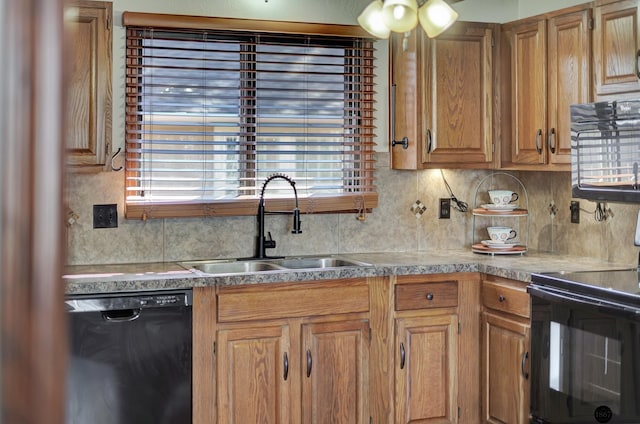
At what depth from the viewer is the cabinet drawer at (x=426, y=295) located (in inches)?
132

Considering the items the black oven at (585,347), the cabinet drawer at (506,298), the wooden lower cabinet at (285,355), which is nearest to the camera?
the black oven at (585,347)

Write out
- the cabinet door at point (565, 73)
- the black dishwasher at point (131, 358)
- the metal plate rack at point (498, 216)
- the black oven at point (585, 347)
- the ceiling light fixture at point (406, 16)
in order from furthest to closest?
the metal plate rack at point (498, 216), the cabinet door at point (565, 73), the black dishwasher at point (131, 358), the black oven at point (585, 347), the ceiling light fixture at point (406, 16)

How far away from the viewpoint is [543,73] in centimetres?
354

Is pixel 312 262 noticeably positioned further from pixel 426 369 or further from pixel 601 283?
pixel 601 283

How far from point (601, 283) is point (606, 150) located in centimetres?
53

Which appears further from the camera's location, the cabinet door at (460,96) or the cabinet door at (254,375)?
the cabinet door at (460,96)

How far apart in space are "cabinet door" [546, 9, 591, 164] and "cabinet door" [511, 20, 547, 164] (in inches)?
1.7

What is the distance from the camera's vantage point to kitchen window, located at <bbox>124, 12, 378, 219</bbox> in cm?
346

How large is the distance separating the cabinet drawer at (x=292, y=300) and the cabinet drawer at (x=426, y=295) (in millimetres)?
157

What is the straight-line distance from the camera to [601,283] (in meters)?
2.88

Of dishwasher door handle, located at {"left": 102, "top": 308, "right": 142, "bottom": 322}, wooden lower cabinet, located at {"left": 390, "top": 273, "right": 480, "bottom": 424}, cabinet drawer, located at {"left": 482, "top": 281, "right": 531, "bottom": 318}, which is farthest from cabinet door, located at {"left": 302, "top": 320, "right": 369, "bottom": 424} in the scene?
dishwasher door handle, located at {"left": 102, "top": 308, "right": 142, "bottom": 322}

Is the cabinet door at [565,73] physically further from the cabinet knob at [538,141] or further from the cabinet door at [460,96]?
the cabinet door at [460,96]

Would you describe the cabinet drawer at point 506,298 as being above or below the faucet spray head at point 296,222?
below

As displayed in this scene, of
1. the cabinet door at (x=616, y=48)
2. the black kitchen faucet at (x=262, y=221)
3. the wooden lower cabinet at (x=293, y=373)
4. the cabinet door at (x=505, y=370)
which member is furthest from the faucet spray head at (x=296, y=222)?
the cabinet door at (x=616, y=48)
